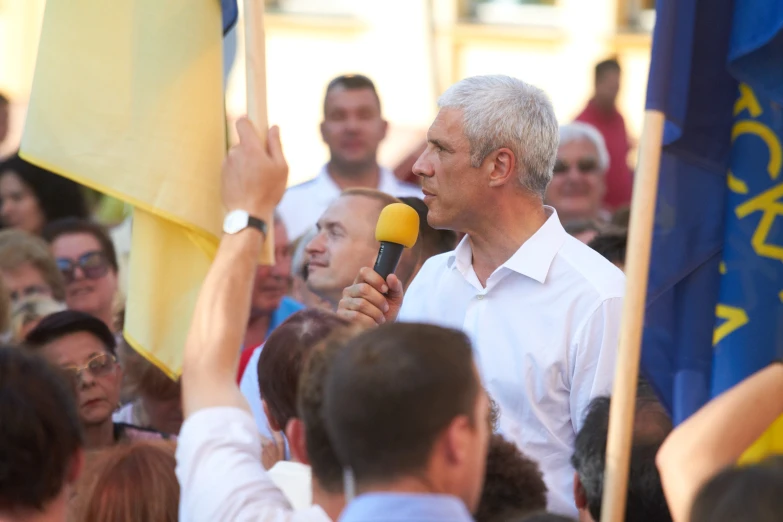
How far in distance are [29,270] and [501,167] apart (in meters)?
2.76

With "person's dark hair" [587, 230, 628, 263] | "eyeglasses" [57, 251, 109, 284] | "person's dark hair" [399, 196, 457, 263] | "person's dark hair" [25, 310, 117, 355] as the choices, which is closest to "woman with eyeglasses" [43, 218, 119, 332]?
"eyeglasses" [57, 251, 109, 284]

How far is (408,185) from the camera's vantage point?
25.0 ft

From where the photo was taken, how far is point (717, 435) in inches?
97.9

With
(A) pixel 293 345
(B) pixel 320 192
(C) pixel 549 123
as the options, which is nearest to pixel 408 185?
(B) pixel 320 192

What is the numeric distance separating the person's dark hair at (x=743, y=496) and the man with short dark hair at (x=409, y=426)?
38 cm

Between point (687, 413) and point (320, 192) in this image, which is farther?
point (320, 192)

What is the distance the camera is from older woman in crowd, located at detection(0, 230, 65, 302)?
5.90 m

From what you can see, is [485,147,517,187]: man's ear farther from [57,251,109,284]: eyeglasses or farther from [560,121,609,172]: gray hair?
[560,121,609,172]: gray hair

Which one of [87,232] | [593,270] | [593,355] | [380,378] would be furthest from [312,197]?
[380,378]

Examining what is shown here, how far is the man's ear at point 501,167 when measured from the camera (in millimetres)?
3910

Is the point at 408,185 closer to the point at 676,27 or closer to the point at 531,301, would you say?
the point at 531,301

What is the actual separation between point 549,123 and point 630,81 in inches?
437

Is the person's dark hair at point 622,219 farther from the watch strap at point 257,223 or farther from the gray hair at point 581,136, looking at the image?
the watch strap at point 257,223

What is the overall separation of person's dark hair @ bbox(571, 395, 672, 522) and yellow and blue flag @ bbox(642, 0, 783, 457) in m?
0.10
